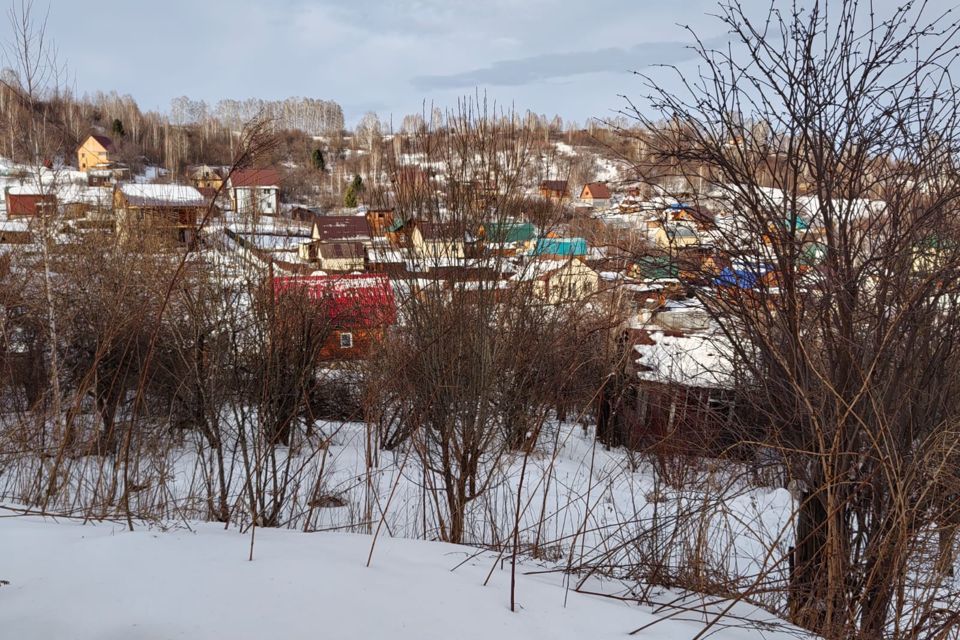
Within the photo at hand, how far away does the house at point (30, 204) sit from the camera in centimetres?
910

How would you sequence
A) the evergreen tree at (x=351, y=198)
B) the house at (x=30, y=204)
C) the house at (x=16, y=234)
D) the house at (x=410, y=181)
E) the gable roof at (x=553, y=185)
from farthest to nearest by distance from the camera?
the evergreen tree at (x=351, y=198), the house at (x=16, y=234), the house at (x=30, y=204), the gable roof at (x=553, y=185), the house at (x=410, y=181)

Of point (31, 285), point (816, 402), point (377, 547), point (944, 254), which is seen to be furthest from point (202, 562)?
point (31, 285)

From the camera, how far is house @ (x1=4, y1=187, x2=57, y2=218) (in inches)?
358

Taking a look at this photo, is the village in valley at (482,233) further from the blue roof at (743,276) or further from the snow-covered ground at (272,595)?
the snow-covered ground at (272,595)

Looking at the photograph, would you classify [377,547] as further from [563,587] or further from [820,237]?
[820,237]

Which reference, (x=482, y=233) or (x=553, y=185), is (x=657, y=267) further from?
(x=553, y=185)

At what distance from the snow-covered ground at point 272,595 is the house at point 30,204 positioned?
26.6ft

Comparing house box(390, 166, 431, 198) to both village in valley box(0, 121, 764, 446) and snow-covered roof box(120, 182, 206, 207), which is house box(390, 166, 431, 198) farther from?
snow-covered roof box(120, 182, 206, 207)

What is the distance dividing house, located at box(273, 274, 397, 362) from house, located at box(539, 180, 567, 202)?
3928mm

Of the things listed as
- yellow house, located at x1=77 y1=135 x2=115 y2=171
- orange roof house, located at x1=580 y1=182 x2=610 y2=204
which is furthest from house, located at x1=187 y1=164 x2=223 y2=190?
yellow house, located at x1=77 y1=135 x2=115 y2=171

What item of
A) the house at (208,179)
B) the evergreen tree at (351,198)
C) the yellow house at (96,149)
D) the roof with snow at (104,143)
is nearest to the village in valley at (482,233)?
the house at (208,179)

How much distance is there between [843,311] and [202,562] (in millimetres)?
3075

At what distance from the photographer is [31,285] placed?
434 inches

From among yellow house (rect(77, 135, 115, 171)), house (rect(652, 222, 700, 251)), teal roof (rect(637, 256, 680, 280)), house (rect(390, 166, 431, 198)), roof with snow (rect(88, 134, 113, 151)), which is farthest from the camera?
roof with snow (rect(88, 134, 113, 151))
